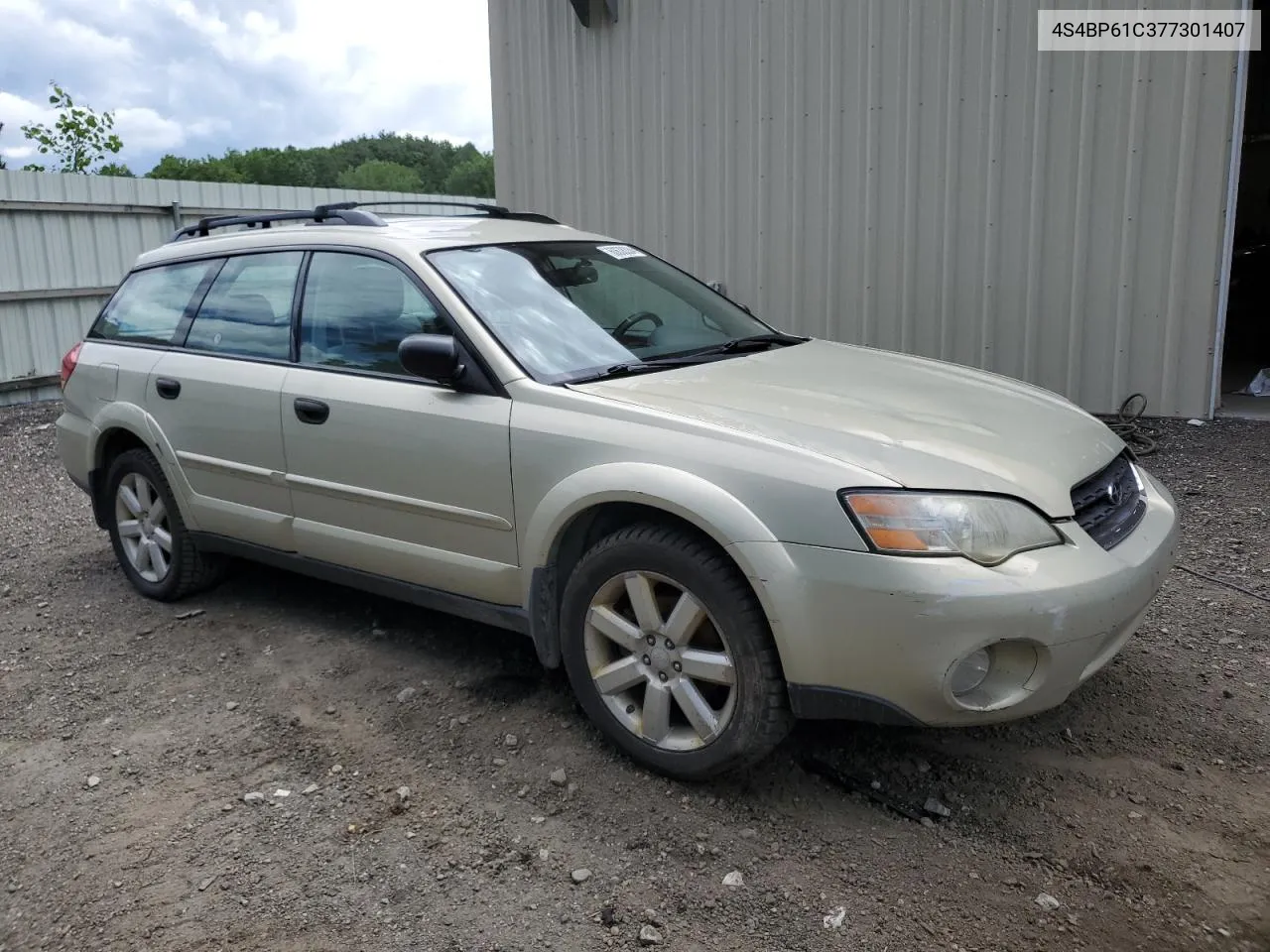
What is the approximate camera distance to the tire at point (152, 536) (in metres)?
4.94

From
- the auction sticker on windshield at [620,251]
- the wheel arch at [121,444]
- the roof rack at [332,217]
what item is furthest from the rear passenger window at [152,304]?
the auction sticker on windshield at [620,251]

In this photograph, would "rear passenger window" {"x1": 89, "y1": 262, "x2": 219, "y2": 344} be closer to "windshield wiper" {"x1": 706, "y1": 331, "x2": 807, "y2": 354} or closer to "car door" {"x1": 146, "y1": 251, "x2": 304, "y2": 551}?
"car door" {"x1": 146, "y1": 251, "x2": 304, "y2": 551}

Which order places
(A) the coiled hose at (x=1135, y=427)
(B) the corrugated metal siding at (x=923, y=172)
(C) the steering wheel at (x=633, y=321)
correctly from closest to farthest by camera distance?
(C) the steering wheel at (x=633, y=321) < (A) the coiled hose at (x=1135, y=427) < (B) the corrugated metal siding at (x=923, y=172)

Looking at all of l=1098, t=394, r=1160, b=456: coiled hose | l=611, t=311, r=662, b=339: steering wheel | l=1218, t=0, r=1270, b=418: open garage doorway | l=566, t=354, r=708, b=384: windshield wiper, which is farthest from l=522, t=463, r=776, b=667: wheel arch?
l=1218, t=0, r=1270, b=418: open garage doorway

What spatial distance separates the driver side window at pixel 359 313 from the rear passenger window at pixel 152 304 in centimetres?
88

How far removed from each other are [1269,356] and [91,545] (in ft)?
33.4

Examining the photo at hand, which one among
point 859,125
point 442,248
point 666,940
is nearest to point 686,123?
point 859,125

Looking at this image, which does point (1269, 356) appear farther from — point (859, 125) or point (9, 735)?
point (9, 735)

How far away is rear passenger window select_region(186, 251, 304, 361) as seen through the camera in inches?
173

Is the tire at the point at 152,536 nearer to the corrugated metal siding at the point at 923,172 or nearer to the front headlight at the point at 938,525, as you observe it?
the front headlight at the point at 938,525

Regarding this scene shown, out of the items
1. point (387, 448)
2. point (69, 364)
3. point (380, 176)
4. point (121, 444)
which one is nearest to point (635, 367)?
point (387, 448)

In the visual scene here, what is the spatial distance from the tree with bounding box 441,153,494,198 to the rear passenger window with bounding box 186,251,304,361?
148 ft

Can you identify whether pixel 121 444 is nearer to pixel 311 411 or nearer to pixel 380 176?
pixel 311 411

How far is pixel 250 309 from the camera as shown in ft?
15.0
